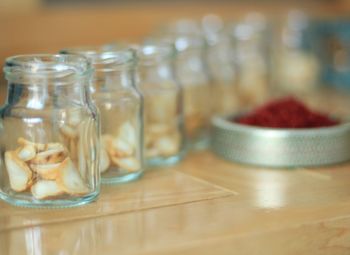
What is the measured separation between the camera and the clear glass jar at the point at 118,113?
741 mm

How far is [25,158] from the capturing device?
2.13 feet

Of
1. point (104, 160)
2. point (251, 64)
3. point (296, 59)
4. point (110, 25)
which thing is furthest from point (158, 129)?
point (110, 25)

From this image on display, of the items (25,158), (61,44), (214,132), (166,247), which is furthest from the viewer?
(61,44)

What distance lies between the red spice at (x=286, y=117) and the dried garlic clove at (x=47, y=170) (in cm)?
30

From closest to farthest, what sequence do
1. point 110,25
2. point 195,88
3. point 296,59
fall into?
1. point 195,88
2. point 296,59
3. point 110,25

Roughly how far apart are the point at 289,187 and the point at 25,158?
27cm

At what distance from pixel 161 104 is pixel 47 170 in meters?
0.25

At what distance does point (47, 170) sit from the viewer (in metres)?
0.64

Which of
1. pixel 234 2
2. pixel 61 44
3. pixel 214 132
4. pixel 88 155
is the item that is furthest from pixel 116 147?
pixel 234 2

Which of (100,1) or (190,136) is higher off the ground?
(100,1)

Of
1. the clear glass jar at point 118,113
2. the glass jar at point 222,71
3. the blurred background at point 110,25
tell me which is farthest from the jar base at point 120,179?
the blurred background at point 110,25

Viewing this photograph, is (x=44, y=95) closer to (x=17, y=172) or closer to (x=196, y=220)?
(x=17, y=172)

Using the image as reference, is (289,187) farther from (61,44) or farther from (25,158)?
(61,44)

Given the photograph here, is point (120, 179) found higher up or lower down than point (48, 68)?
lower down
